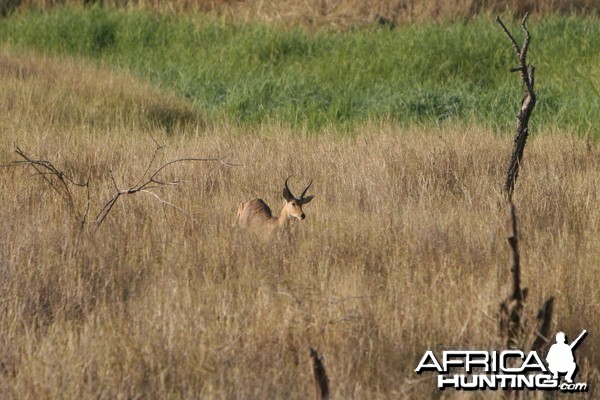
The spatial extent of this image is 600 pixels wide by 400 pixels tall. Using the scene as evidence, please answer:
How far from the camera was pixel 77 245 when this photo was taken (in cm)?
549

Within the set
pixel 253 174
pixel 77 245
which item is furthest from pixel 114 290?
pixel 253 174

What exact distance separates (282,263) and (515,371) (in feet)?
5.89

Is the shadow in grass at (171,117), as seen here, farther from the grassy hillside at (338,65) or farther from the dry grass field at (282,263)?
the dry grass field at (282,263)

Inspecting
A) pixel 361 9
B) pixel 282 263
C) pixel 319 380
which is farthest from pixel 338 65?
pixel 319 380

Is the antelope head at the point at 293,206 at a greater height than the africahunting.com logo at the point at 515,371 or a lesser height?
greater

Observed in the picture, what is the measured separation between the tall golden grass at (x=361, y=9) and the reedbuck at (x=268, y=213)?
10608 millimetres

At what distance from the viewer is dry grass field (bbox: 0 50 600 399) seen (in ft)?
13.3

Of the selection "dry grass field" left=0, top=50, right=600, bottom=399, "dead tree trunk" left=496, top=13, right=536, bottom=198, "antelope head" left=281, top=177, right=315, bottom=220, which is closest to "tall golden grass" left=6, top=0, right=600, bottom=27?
"dry grass field" left=0, top=50, right=600, bottom=399

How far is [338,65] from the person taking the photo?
13.9 m

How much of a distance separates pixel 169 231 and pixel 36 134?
287 centimetres

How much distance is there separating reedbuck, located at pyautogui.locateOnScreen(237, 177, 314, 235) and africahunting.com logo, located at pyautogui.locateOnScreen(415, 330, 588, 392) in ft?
6.04

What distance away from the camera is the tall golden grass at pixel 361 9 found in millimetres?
16422

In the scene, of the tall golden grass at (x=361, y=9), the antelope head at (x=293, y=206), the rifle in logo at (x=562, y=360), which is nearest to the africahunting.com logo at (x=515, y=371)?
the rifle in logo at (x=562, y=360)

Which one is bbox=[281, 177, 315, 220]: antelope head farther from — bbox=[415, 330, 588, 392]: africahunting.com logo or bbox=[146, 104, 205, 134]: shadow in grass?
bbox=[146, 104, 205, 134]: shadow in grass
